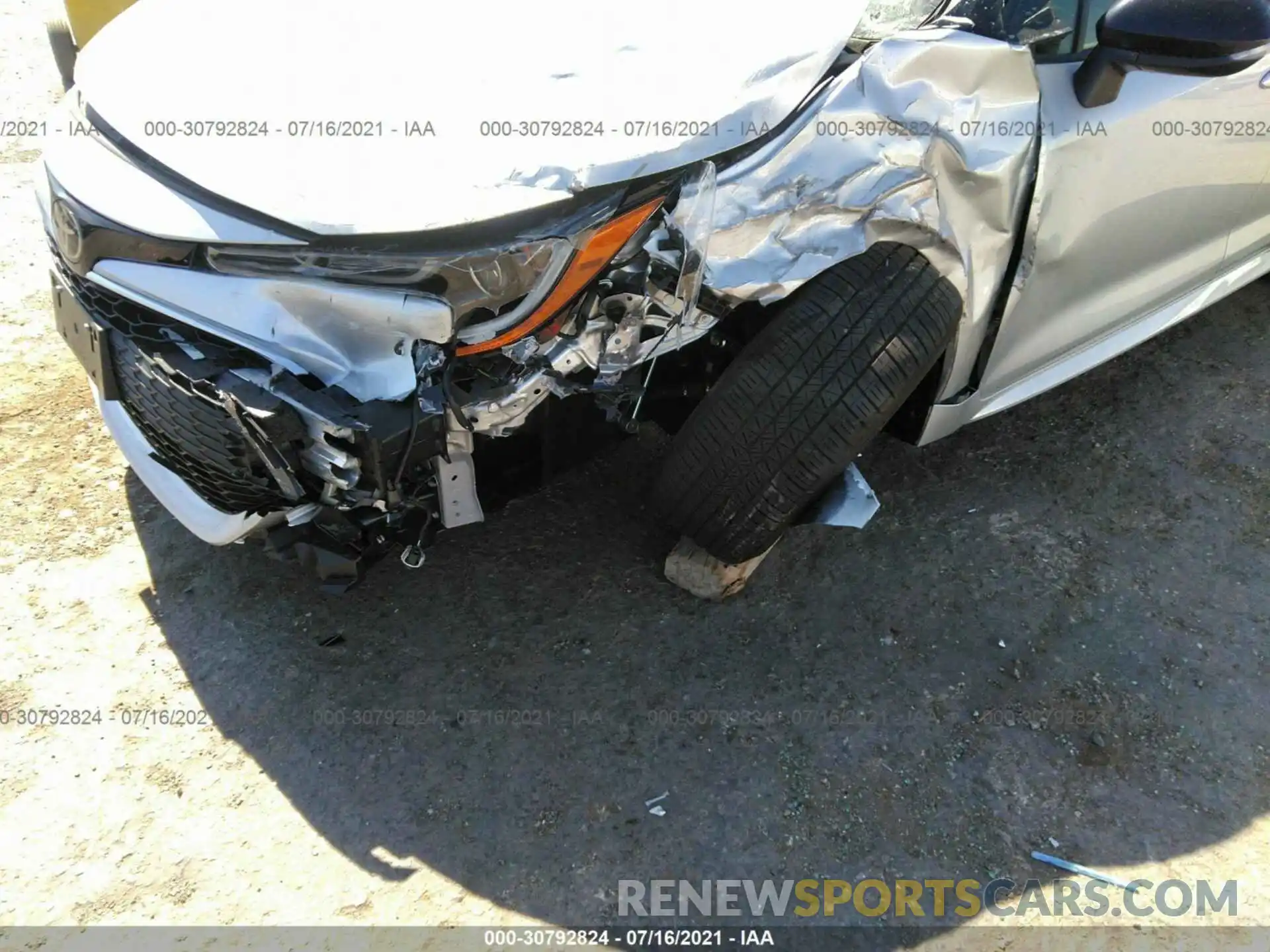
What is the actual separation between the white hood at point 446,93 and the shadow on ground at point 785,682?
1148 millimetres

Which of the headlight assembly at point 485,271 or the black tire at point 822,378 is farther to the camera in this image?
the black tire at point 822,378

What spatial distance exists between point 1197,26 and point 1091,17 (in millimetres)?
382

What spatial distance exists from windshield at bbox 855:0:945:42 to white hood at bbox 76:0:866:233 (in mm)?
44

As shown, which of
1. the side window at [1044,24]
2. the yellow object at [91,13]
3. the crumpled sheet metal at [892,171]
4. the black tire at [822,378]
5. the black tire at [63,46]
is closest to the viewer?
the crumpled sheet metal at [892,171]

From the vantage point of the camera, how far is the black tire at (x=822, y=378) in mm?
2311

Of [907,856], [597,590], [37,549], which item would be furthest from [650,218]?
[37,549]

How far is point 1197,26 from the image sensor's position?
2.20m

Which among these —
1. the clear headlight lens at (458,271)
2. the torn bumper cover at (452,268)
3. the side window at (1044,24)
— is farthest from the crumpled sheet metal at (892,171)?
the clear headlight lens at (458,271)

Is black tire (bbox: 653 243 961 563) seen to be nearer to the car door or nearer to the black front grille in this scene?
the car door

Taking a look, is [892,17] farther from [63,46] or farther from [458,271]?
[63,46]

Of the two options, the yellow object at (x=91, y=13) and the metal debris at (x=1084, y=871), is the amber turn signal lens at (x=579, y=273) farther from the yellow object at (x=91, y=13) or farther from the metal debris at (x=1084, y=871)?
the yellow object at (x=91, y=13)

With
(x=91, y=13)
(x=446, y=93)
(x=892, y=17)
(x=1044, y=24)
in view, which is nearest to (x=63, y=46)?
(x=91, y=13)

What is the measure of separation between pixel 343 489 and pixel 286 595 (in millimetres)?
803

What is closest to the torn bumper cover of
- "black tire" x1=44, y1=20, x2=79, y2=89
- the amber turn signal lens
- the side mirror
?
the amber turn signal lens
